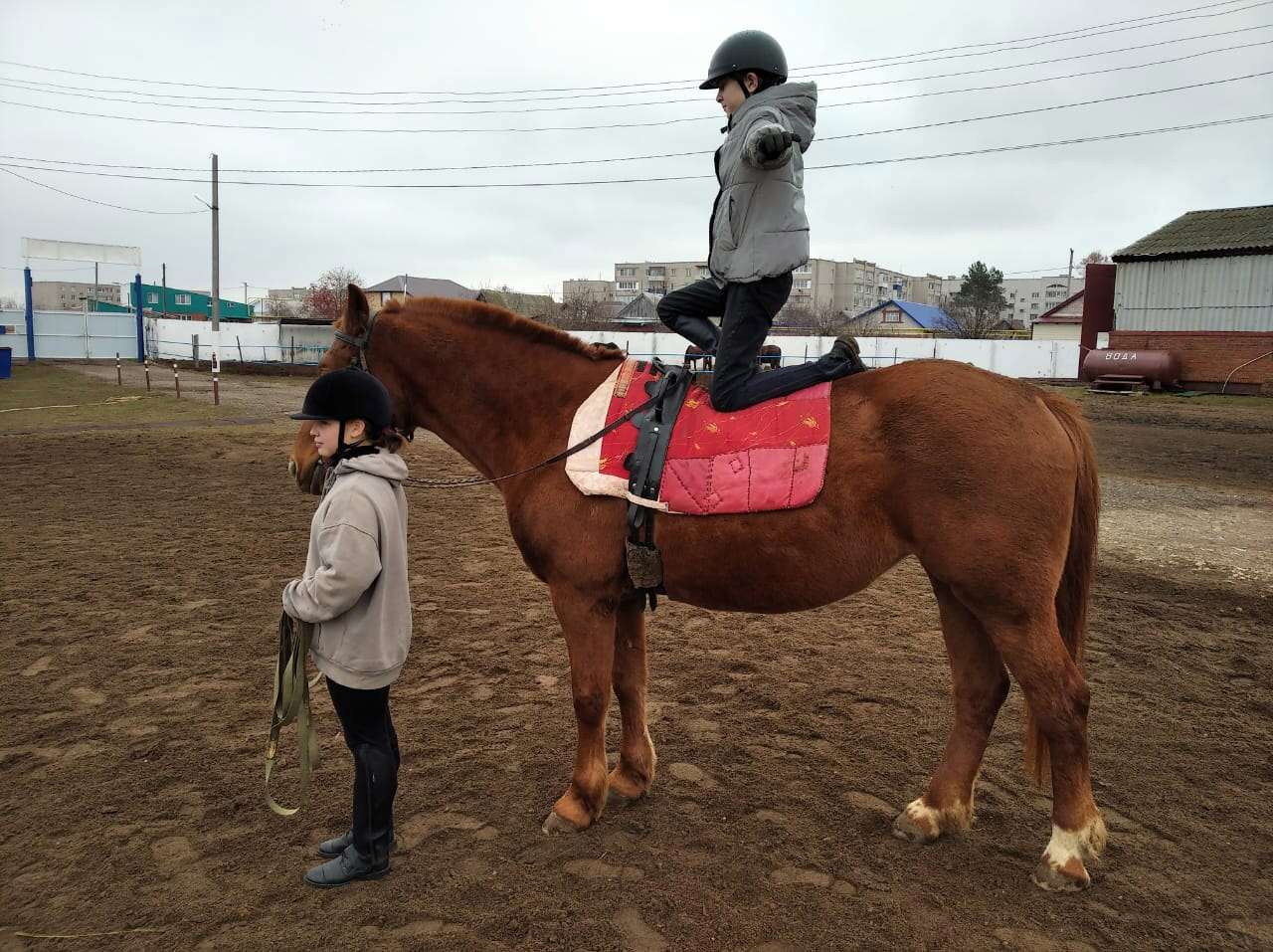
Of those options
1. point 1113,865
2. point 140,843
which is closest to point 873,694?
point 1113,865

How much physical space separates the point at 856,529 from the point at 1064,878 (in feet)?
4.69

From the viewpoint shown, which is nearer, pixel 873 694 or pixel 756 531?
pixel 756 531

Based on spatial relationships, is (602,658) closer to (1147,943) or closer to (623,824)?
(623,824)

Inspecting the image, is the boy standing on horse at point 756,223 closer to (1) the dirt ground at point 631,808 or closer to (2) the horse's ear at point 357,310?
(2) the horse's ear at point 357,310

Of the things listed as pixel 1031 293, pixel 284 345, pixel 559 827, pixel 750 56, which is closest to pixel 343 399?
pixel 559 827

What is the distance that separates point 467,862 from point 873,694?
98.5 inches

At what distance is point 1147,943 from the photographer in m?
A: 2.60

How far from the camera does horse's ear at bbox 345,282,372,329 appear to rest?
10.9ft

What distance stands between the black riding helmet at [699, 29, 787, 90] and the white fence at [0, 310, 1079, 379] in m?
29.9

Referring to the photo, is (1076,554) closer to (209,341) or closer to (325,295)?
(209,341)

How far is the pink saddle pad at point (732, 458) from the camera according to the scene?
9.86ft

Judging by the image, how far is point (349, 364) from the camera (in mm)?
3518

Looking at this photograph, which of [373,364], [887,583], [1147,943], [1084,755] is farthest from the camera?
[887,583]

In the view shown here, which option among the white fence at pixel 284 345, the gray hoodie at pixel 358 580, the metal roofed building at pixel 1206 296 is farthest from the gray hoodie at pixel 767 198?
the white fence at pixel 284 345
